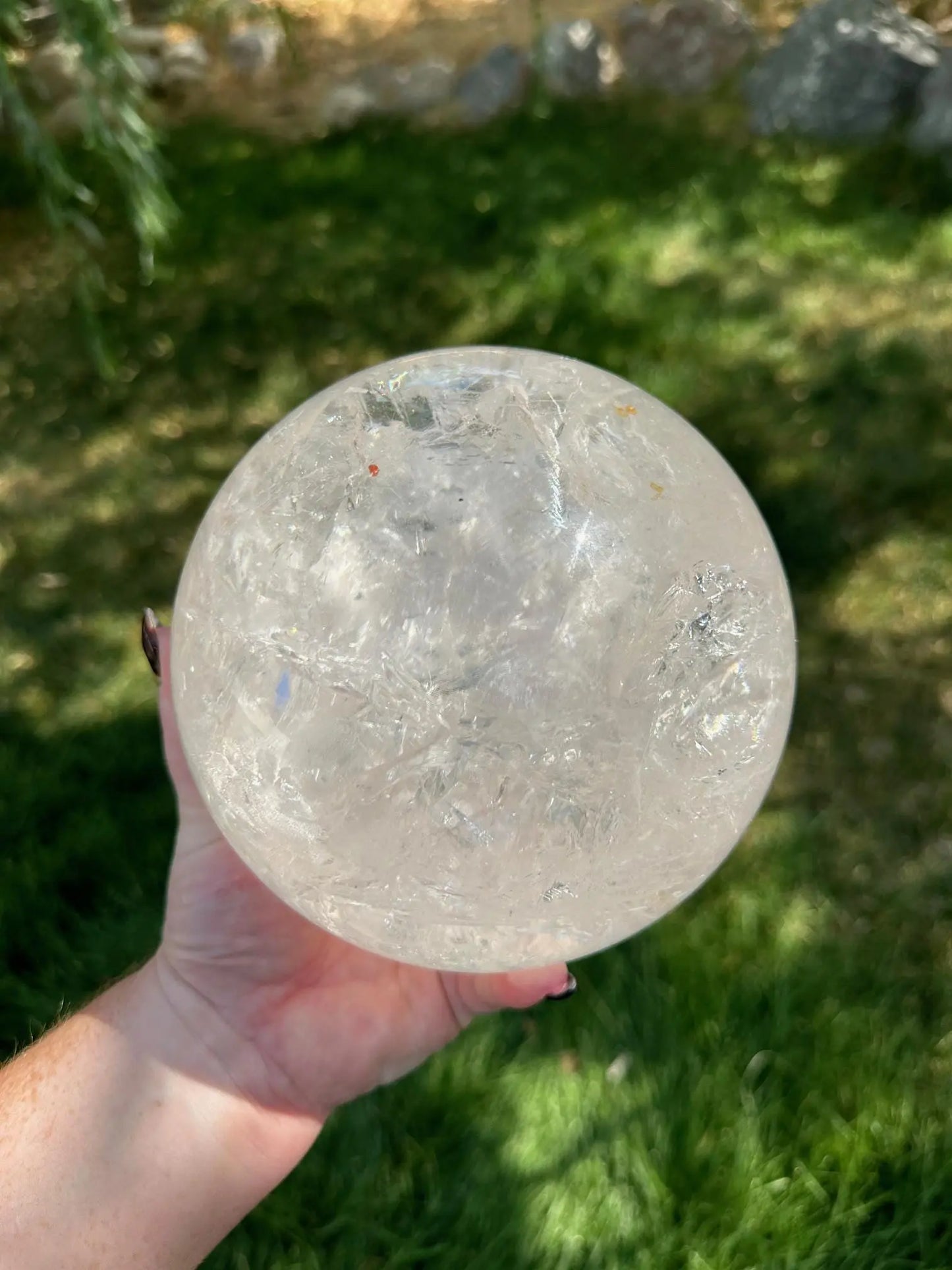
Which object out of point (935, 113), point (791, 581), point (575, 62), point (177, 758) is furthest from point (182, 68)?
point (177, 758)

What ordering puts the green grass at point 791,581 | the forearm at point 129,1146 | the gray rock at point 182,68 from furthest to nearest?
1. the gray rock at point 182,68
2. the green grass at point 791,581
3. the forearm at point 129,1146

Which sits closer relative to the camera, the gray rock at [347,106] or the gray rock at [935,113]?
the gray rock at [935,113]

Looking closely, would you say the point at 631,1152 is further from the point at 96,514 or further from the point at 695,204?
the point at 695,204

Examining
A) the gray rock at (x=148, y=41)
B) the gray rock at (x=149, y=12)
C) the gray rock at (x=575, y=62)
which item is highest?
the gray rock at (x=149, y=12)

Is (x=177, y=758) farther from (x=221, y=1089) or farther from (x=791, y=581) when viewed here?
(x=791, y=581)

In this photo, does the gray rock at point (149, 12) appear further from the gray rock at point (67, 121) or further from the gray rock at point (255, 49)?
the gray rock at point (67, 121)

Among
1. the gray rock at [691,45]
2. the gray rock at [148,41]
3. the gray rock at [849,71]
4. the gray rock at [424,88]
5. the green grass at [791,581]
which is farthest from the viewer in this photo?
the gray rock at [148,41]

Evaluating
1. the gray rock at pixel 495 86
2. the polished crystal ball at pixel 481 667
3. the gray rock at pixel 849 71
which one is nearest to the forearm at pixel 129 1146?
the polished crystal ball at pixel 481 667
